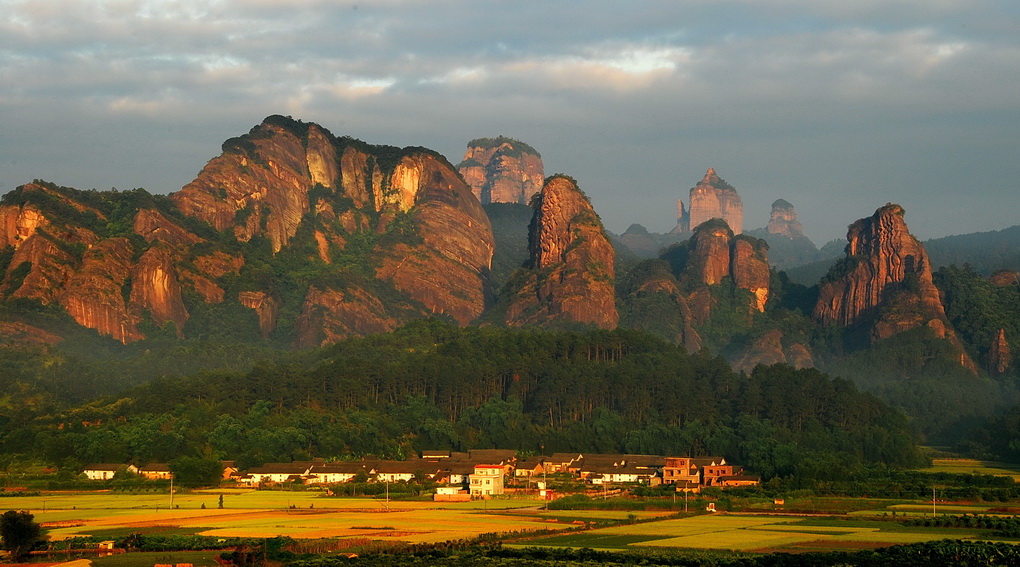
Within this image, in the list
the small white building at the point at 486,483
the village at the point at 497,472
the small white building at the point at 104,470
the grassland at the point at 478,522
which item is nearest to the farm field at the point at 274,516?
the grassland at the point at 478,522

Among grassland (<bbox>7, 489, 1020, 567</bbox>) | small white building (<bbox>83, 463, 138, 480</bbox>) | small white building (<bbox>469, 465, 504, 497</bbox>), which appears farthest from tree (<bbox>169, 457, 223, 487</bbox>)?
small white building (<bbox>469, 465, 504, 497</bbox>)

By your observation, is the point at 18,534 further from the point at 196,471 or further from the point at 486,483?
the point at 196,471

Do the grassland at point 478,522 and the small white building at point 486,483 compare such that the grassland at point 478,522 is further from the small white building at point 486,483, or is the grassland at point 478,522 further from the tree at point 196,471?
the tree at point 196,471

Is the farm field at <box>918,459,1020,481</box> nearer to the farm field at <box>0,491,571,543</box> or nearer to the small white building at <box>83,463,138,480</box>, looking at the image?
the farm field at <box>0,491,571,543</box>

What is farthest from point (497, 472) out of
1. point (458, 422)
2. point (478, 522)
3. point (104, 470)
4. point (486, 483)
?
point (458, 422)

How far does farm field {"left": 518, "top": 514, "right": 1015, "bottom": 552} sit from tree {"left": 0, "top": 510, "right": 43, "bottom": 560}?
30.5 m

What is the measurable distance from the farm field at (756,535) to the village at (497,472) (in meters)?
29.8

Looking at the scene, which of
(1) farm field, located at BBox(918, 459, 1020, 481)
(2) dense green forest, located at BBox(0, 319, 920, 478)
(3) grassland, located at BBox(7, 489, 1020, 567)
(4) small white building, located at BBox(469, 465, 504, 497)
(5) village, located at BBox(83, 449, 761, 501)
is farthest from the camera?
(2) dense green forest, located at BBox(0, 319, 920, 478)

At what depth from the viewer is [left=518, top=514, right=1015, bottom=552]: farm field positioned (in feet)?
313

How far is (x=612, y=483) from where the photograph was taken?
14925cm

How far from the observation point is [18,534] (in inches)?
3617

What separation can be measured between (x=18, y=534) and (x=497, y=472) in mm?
60228

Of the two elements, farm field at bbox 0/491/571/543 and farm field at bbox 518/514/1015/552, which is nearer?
farm field at bbox 518/514/1015/552

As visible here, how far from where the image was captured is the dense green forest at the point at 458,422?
543 ft
